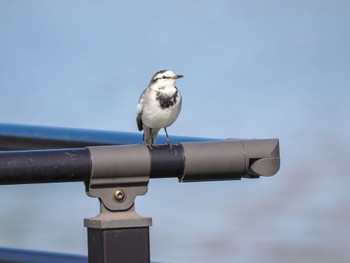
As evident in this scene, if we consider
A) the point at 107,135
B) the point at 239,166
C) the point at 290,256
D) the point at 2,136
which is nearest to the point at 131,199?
the point at 239,166

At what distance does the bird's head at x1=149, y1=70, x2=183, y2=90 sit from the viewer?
8.68 ft

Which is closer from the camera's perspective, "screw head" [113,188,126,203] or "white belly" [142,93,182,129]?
"screw head" [113,188,126,203]

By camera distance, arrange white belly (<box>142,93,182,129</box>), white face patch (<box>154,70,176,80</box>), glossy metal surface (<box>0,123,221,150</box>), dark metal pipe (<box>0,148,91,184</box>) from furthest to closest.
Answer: white face patch (<box>154,70,176,80</box>)
white belly (<box>142,93,182,129</box>)
glossy metal surface (<box>0,123,221,150</box>)
dark metal pipe (<box>0,148,91,184</box>)

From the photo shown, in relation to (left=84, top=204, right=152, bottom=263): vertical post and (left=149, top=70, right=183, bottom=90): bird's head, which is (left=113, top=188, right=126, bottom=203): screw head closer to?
(left=84, top=204, right=152, bottom=263): vertical post

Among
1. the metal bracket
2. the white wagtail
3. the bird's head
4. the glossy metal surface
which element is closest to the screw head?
the metal bracket

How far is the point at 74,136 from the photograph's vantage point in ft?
5.50

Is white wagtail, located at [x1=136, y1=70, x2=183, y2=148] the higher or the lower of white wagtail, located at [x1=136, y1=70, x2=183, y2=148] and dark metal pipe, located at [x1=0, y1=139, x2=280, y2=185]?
the higher

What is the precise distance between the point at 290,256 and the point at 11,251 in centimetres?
83

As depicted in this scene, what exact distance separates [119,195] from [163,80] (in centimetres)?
144

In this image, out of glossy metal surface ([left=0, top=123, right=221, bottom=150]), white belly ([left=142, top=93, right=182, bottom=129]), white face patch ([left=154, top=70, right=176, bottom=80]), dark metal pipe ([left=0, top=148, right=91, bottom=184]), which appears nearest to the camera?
dark metal pipe ([left=0, top=148, right=91, bottom=184])

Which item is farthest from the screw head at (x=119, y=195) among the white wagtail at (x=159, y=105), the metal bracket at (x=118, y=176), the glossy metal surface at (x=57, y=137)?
the white wagtail at (x=159, y=105)

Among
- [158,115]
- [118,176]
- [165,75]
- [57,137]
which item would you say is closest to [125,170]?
[118,176]

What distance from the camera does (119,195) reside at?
4.19ft

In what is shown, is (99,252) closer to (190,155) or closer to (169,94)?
(190,155)
